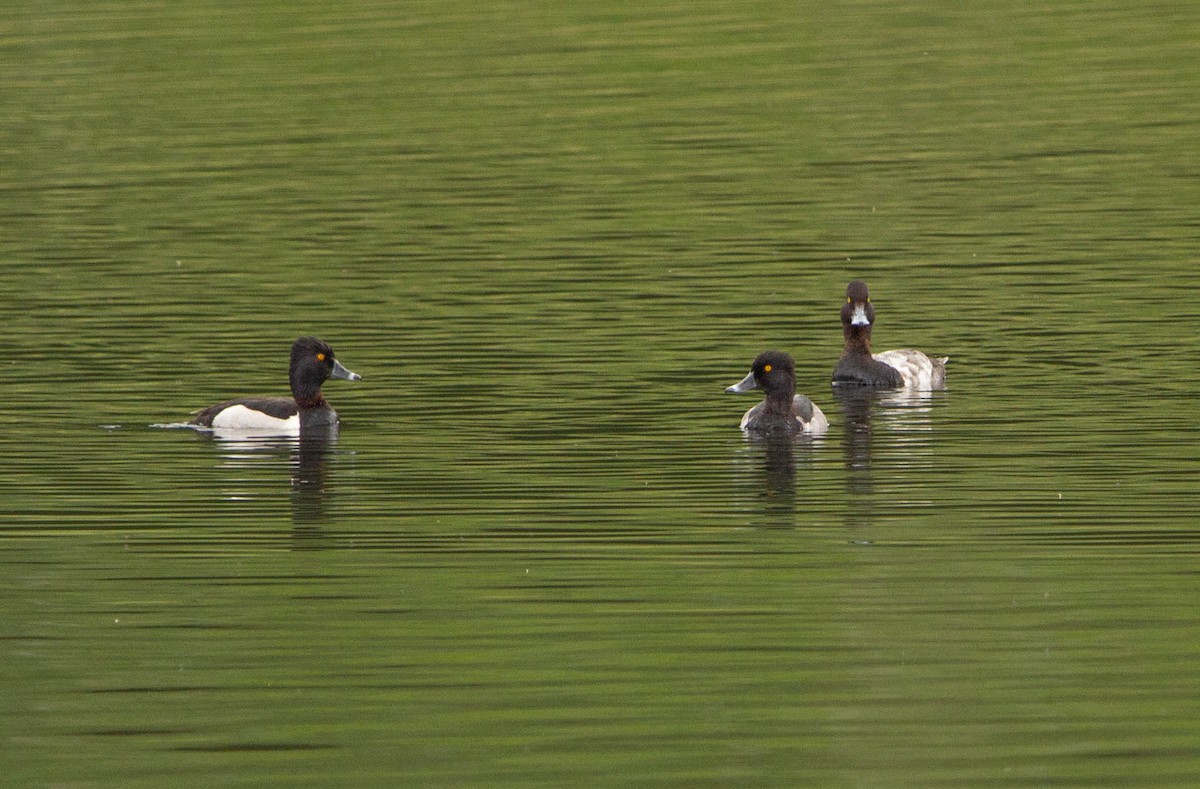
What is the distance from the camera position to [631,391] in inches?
956

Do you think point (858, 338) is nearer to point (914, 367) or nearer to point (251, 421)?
point (914, 367)

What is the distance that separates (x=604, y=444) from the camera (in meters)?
21.5

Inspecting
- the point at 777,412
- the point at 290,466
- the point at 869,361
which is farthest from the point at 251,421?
the point at 869,361

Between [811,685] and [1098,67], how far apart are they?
42.0 metres

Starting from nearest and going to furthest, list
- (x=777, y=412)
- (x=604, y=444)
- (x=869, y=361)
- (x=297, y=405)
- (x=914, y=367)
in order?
(x=604, y=444), (x=777, y=412), (x=297, y=405), (x=914, y=367), (x=869, y=361)

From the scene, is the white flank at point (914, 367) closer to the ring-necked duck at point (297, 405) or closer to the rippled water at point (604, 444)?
the rippled water at point (604, 444)

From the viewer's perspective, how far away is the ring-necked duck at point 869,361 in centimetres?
2534

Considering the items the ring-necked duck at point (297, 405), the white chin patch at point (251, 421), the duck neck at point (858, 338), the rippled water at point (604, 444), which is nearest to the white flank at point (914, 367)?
the rippled water at point (604, 444)

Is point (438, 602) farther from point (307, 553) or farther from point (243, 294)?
point (243, 294)

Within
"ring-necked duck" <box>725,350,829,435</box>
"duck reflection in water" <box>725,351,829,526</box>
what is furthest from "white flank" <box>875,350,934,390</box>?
"ring-necked duck" <box>725,350,829,435</box>

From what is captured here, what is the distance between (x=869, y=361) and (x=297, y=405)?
586 centimetres

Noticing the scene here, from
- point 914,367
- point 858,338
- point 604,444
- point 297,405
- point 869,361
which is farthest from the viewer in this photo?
point 858,338

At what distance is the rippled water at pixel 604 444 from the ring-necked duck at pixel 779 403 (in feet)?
1.53

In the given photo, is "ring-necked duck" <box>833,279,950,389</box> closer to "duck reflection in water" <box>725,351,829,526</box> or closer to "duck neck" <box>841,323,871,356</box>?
"duck neck" <box>841,323,871,356</box>
